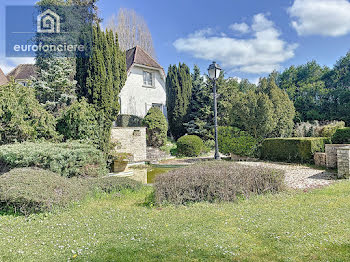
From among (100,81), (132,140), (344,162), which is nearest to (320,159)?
(344,162)

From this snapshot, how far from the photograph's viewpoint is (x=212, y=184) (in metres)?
5.08

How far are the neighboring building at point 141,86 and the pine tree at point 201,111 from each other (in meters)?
2.99

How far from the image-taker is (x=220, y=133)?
1319 cm

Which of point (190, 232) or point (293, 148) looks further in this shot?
point (293, 148)

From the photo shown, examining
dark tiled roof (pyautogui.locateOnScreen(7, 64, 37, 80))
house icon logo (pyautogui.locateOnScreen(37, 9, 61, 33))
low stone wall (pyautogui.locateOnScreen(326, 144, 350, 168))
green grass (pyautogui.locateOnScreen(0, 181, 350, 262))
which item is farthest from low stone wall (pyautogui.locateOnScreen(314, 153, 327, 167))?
dark tiled roof (pyautogui.locateOnScreen(7, 64, 37, 80))

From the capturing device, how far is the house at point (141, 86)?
18750 millimetres

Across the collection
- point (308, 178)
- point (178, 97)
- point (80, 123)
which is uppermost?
point (178, 97)

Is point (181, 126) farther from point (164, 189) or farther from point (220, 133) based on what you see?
point (164, 189)

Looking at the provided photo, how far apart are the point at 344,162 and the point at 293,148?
11.4ft

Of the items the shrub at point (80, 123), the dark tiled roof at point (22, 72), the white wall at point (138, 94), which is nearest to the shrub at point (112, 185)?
the shrub at point (80, 123)

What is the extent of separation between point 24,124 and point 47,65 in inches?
265

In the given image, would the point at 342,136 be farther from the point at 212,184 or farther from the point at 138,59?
the point at 138,59

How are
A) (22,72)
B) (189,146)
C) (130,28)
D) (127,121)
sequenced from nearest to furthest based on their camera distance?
(189,146)
(127,121)
(22,72)
(130,28)

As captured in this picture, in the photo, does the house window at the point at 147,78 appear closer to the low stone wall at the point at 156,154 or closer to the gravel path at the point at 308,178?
the low stone wall at the point at 156,154
